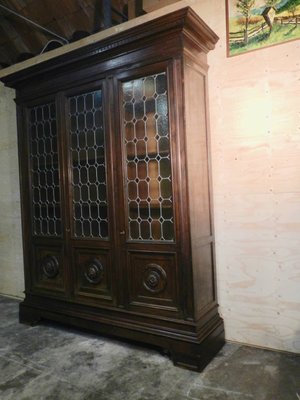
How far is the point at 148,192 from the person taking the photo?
7.47 ft

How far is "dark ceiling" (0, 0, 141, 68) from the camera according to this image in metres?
2.97

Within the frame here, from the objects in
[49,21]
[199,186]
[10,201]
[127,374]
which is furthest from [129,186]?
[49,21]

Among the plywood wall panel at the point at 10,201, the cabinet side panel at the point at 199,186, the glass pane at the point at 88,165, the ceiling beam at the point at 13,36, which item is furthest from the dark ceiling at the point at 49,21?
the cabinet side panel at the point at 199,186

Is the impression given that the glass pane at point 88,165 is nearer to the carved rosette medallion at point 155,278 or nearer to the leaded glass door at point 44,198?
the leaded glass door at point 44,198

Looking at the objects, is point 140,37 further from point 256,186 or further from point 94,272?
point 94,272

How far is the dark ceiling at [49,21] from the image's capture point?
9.75 ft

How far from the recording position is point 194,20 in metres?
2.05

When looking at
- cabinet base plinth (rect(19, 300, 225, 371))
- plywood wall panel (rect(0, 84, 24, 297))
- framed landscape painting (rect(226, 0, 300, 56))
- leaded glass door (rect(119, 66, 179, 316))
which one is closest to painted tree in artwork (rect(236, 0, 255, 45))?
framed landscape painting (rect(226, 0, 300, 56))

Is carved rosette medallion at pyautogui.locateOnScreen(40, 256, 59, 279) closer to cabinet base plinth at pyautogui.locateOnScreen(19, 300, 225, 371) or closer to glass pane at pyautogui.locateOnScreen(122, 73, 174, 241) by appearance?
cabinet base plinth at pyautogui.locateOnScreen(19, 300, 225, 371)

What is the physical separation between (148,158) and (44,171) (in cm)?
107

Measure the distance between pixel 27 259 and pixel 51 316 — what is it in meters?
0.55

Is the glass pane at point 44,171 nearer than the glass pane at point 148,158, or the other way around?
the glass pane at point 148,158

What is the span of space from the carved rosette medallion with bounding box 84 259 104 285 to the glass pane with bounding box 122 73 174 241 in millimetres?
394

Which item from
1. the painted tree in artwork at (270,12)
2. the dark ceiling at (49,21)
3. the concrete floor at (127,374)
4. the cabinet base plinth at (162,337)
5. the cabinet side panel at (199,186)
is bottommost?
the concrete floor at (127,374)
